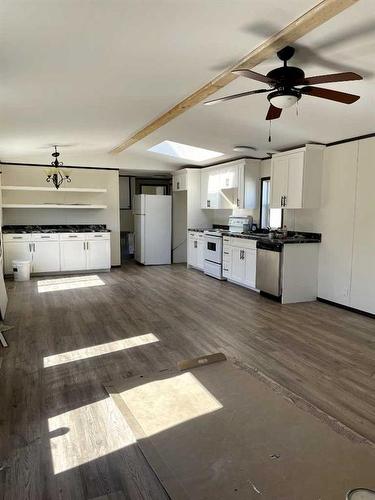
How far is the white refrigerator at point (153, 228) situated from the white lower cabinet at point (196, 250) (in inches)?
29.9

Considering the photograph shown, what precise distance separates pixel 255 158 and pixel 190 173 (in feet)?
6.00

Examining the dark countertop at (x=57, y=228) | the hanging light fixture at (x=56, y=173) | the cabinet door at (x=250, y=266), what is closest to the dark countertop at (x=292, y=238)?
the cabinet door at (x=250, y=266)

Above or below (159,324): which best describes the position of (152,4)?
above

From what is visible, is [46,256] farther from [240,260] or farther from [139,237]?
[240,260]

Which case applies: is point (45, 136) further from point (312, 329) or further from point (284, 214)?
point (312, 329)

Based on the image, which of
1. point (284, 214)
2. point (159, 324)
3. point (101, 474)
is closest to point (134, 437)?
point (101, 474)

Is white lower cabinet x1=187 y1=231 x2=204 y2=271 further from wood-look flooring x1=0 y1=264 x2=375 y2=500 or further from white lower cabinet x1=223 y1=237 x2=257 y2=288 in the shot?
wood-look flooring x1=0 y1=264 x2=375 y2=500

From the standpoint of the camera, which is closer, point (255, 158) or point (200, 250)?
point (255, 158)

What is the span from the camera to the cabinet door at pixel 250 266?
231 inches

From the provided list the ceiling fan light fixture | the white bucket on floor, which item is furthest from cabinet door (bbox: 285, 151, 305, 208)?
the white bucket on floor

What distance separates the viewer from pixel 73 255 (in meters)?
7.36

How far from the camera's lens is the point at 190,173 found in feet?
26.8

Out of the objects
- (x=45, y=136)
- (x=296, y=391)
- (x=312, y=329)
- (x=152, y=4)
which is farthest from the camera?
(x=45, y=136)

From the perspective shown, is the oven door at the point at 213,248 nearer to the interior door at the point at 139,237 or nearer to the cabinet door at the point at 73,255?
the interior door at the point at 139,237
